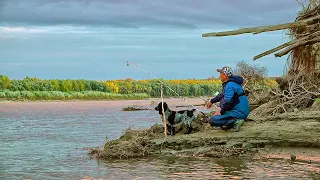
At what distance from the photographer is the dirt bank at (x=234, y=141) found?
12375 millimetres

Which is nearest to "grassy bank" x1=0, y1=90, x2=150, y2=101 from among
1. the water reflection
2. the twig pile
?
the twig pile

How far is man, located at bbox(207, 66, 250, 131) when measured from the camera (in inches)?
492

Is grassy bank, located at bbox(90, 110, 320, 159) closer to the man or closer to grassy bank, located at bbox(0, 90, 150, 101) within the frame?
the man

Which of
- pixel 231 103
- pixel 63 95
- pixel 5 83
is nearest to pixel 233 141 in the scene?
pixel 231 103

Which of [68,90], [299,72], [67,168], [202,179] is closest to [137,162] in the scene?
[67,168]

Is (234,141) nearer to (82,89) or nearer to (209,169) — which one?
(209,169)

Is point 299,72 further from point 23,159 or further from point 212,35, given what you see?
point 23,159

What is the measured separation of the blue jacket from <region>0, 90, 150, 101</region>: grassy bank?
1572 inches

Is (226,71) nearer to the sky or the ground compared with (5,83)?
nearer to the ground

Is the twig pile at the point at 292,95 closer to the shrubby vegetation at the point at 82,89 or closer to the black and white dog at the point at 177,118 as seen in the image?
the black and white dog at the point at 177,118

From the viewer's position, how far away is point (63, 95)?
57625 millimetres

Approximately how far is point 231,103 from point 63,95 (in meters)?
46.2

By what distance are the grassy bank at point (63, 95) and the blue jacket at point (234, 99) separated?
39.9 m

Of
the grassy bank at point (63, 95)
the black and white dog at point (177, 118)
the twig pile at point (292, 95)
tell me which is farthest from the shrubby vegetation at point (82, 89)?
the black and white dog at point (177, 118)
